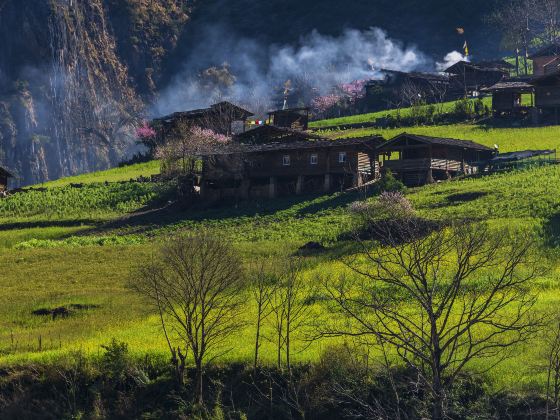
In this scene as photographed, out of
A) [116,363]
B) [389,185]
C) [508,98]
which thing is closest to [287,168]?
[389,185]

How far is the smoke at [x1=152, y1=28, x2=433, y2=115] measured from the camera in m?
171

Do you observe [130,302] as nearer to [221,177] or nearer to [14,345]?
[14,345]

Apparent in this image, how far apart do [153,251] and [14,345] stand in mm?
17766

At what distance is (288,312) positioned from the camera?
124 ft

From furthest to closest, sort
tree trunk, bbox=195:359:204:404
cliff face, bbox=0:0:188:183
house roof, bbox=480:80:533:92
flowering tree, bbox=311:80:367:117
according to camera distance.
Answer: cliff face, bbox=0:0:188:183, flowering tree, bbox=311:80:367:117, house roof, bbox=480:80:533:92, tree trunk, bbox=195:359:204:404

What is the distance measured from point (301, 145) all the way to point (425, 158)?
1007cm

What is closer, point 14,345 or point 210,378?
point 210,378

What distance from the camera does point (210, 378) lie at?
38.4 m

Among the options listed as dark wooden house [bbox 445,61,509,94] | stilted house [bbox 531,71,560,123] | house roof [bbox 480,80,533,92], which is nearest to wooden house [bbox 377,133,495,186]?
stilted house [bbox 531,71,560,123]

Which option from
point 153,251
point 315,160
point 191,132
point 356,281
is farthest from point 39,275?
point 191,132

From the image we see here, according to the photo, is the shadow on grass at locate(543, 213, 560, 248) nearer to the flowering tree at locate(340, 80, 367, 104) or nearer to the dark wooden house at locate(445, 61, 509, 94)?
the dark wooden house at locate(445, 61, 509, 94)

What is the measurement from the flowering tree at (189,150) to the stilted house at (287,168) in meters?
1.76

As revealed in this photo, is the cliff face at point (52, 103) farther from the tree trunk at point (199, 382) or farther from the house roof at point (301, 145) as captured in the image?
the tree trunk at point (199, 382)

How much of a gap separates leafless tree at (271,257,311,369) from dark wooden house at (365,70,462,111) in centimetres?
7763
